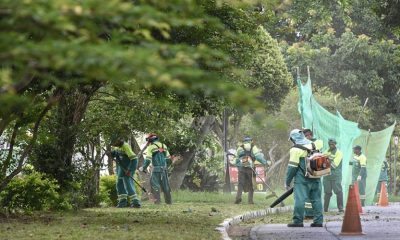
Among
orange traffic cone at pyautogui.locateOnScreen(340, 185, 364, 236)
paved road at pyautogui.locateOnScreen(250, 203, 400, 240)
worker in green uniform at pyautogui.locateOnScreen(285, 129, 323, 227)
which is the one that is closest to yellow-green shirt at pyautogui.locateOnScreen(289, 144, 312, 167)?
worker in green uniform at pyautogui.locateOnScreen(285, 129, 323, 227)

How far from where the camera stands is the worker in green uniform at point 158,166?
2441cm

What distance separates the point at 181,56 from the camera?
429 cm

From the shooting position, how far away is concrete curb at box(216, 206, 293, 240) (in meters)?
14.6

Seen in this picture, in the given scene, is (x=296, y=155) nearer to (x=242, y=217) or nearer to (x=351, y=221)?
(x=351, y=221)

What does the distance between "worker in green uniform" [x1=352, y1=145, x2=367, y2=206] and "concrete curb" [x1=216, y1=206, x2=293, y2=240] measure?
389 centimetres

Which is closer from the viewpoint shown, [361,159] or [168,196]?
[168,196]

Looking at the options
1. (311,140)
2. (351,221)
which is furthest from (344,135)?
(351,221)

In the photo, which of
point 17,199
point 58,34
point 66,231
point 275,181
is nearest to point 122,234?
point 66,231

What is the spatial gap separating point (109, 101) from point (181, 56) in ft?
51.7

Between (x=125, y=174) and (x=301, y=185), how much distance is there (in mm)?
6222

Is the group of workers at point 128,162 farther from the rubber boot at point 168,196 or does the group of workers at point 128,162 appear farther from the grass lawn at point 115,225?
the grass lawn at point 115,225

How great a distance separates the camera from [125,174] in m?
22.6

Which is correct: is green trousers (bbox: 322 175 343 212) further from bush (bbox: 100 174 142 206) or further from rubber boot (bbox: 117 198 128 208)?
rubber boot (bbox: 117 198 128 208)

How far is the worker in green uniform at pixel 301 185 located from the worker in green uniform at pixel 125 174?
568 cm
